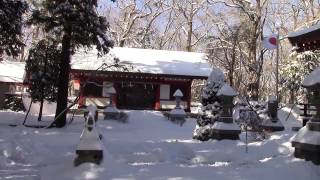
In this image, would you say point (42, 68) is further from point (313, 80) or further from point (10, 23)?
point (313, 80)

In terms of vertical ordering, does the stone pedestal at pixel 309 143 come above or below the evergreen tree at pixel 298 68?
below

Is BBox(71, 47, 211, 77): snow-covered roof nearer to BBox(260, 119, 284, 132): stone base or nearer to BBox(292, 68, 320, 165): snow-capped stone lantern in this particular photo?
BBox(260, 119, 284, 132): stone base

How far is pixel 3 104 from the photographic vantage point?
33.8m

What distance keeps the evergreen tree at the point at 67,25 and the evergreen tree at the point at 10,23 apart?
12.8 ft

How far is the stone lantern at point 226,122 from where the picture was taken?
17.0m

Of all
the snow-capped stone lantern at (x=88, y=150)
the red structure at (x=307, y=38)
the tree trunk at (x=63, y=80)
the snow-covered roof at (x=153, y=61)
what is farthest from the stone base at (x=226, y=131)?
the snow-covered roof at (x=153, y=61)

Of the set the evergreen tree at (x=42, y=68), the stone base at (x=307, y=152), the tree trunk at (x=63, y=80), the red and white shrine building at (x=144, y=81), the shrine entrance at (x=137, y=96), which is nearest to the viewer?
the stone base at (x=307, y=152)

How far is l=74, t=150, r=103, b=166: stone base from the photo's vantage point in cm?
1089

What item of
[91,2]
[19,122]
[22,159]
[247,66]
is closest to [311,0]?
[247,66]

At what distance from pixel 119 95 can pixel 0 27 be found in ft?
60.1

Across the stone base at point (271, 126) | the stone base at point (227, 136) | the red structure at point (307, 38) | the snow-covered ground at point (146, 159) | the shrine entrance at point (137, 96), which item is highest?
the red structure at point (307, 38)

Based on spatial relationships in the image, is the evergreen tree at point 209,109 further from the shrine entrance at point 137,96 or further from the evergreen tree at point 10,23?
the shrine entrance at point 137,96

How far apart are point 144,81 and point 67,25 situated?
519 inches

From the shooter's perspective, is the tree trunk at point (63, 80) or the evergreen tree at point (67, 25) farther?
the tree trunk at point (63, 80)
